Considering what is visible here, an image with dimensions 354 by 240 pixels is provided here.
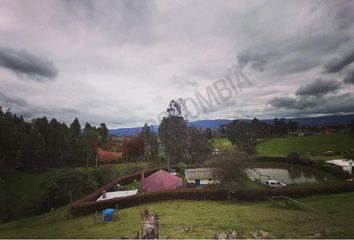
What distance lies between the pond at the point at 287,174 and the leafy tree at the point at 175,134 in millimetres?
19171

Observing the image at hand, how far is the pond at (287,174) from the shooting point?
48125 mm

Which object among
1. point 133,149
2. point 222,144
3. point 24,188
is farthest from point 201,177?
point 222,144

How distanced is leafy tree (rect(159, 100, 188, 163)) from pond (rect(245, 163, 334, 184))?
19.2 metres

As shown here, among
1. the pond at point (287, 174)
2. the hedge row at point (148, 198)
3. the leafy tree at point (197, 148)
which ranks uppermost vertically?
the leafy tree at point (197, 148)

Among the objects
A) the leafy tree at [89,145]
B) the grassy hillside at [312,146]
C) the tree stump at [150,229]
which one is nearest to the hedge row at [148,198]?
the tree stump at [150,229]

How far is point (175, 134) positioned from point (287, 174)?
28.4 m

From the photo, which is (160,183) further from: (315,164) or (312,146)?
(312,146)

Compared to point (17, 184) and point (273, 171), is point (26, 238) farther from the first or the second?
point (273, 171)

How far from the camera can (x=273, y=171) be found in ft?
194

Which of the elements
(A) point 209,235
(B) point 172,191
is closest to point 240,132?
(B) point 172,191

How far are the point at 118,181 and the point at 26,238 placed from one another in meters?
22.0

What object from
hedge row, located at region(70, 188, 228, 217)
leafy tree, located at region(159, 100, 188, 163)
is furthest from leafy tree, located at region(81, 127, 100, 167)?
hedge row, located at region(70, 188, 228, 217)

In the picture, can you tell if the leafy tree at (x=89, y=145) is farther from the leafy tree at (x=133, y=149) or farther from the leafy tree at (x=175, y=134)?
the leafy tree at (x=175, y=134)

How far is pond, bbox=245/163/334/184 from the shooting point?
48125mm
